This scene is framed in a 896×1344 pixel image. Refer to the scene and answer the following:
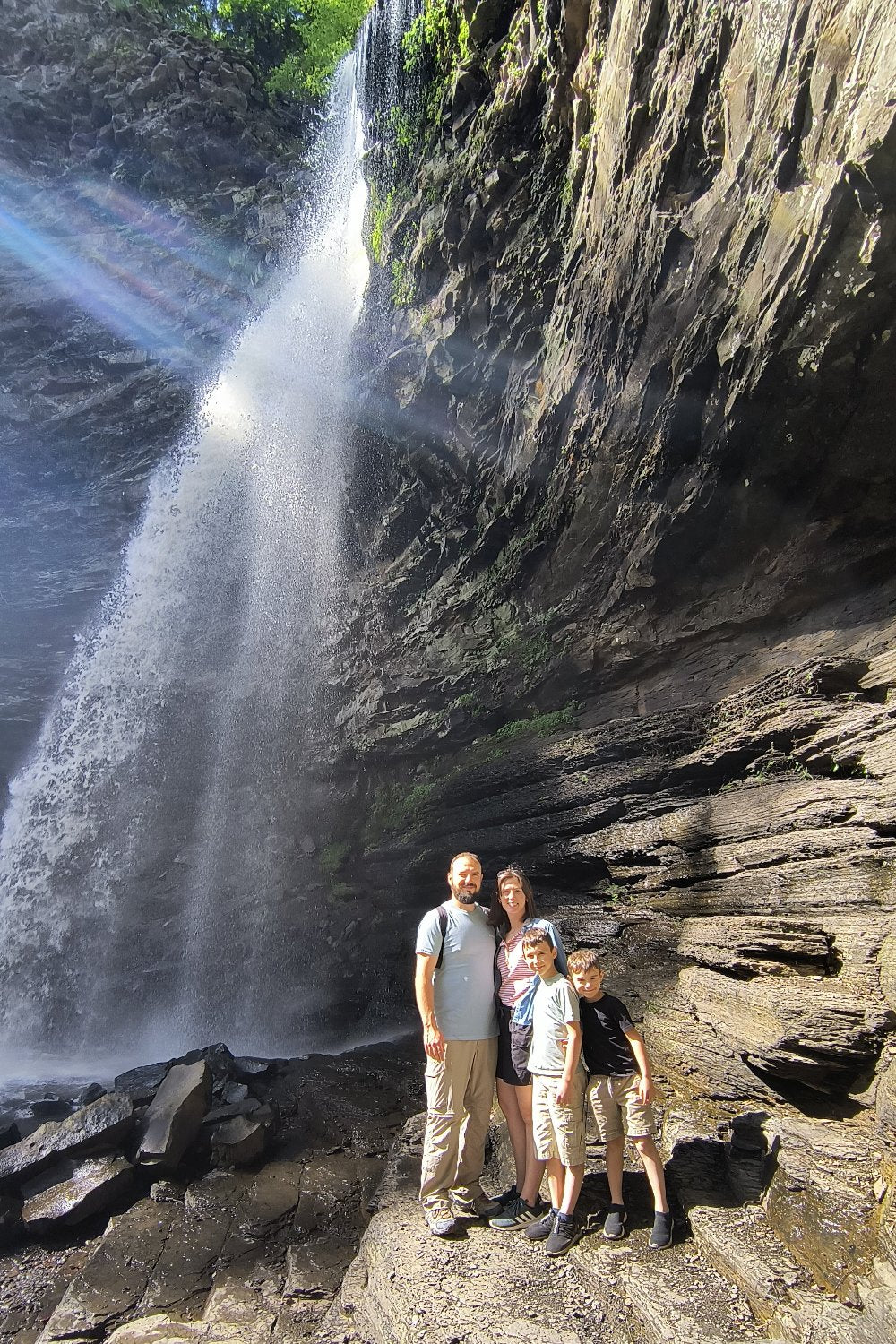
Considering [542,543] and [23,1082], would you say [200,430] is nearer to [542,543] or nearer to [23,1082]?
[542,543]

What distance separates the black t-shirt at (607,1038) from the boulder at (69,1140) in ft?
18.0

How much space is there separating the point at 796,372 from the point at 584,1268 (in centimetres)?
725

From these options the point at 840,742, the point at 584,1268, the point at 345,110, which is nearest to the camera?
the point at 584,1268

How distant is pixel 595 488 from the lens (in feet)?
32.1

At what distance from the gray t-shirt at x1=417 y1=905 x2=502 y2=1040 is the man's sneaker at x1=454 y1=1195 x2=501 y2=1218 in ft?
3.37

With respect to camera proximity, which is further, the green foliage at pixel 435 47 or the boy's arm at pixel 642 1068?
the green foliage at pixel 435 47

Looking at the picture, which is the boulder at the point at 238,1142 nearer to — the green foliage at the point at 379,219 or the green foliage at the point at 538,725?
the green foliage at the point at 538,725

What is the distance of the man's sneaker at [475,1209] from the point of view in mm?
4688

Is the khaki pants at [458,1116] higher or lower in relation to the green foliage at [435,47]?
lower

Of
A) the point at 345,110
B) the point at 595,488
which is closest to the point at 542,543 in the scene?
the point at 595,488

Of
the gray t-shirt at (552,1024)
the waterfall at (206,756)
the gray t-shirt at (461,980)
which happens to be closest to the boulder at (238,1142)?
the gray t-shirt at (461,980)

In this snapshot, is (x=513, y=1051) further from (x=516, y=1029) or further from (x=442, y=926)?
(x=442, y=926)

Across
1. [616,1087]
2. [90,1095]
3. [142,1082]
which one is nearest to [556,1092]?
[616,1087]

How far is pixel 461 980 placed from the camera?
185 inches
